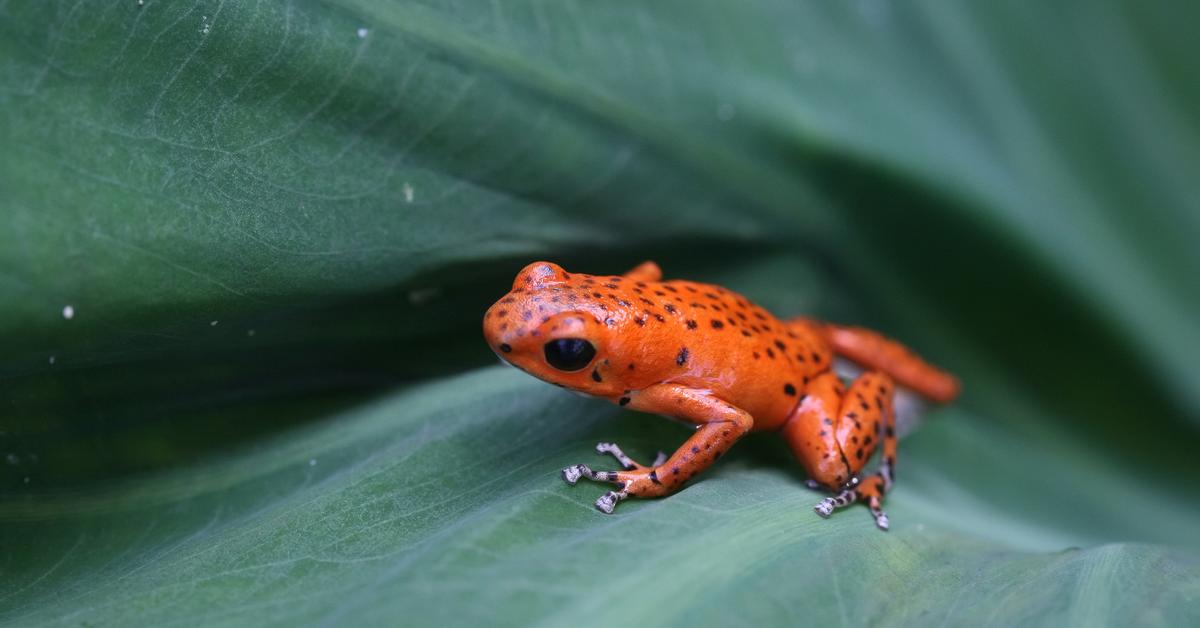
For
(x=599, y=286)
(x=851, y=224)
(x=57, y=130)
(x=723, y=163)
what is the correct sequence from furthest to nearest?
(x=851, y=224)
(x=723, y=163)
(x=599, y=286)
(x=57, y=130)

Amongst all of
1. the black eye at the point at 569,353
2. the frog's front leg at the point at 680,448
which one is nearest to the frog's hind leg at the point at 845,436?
the frog's front leg at the point at 680,448

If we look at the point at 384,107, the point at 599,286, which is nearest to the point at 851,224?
the point at 599,286

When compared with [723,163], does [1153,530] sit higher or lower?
lower

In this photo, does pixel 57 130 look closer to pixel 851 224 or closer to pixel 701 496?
pixel 701 496

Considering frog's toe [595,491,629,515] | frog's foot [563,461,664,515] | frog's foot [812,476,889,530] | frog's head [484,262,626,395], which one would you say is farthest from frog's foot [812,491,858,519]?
frog's head [484,262,626,395]

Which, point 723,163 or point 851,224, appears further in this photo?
point 851,224

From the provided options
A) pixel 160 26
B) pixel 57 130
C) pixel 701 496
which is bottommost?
pixel 701 496

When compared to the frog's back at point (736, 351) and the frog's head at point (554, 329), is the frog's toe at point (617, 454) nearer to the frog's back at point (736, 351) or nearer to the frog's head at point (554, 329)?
the frog's head at point (554, 329)

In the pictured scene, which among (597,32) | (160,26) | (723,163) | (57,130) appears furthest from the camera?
(723,163)
